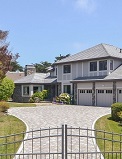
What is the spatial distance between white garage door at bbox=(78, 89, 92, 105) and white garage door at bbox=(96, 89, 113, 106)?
Answer: 1.50 meters

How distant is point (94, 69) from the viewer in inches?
1367

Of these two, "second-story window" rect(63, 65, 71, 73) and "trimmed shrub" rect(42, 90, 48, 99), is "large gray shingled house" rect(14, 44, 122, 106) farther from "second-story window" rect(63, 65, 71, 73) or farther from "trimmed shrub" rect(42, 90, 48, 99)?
"trimmed shrub" rect(42, 90, 48, 99)

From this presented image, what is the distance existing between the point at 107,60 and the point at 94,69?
2586 millimetres

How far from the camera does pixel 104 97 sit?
31.7 metres

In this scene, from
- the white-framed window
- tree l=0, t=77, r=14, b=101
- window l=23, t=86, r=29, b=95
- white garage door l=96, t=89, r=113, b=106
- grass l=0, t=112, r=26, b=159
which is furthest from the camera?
window l=23, t=86, r=29, b=95

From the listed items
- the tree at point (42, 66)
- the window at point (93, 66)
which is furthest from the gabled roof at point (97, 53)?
the tree at point (42, 66)

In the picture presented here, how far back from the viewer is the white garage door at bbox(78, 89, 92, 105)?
111ft

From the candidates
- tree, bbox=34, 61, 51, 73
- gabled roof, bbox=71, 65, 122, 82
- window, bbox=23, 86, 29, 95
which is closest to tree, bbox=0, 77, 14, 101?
window, bbox=23, 86, 29, 95

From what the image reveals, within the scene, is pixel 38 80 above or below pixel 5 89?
above

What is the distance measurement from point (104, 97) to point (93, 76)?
400 cm

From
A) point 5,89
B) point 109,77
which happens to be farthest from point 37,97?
point 109,77

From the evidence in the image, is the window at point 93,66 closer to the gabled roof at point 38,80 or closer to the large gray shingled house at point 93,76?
the large gray shingled house at point 93,76

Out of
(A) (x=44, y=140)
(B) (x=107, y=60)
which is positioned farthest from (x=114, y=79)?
(A) (x=44, y=140)

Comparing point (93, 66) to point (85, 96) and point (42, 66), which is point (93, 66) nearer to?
point (85, 96)
